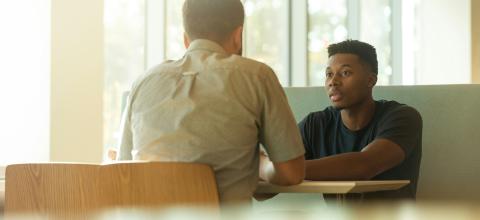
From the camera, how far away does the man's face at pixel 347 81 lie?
10.7 feet

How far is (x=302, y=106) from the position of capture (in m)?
3.60

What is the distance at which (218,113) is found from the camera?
203cm

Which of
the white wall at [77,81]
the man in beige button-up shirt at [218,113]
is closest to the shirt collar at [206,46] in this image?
the man in beige button-up shirt at [218,113]

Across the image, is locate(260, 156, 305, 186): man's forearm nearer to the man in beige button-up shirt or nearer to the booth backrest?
the man in beige button-up shirt

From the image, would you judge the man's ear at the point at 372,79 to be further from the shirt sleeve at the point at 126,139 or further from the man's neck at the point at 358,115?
the shirt sleeve at the point at 126,139

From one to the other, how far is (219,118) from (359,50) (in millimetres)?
1477

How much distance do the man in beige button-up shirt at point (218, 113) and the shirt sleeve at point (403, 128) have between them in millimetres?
882

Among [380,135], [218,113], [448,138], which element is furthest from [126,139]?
[448,138]

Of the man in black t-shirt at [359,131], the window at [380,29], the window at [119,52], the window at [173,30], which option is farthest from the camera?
the window at [380,29]

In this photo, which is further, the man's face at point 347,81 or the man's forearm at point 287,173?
the man's face at point 347,81

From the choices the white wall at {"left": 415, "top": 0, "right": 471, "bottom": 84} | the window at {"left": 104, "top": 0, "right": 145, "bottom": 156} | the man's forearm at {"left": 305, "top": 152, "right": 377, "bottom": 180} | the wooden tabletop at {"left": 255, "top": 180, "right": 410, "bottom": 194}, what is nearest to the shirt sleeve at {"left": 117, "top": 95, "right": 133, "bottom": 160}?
the wooden tabletop at {"left": 255, "top": 180, "right": 410, "bottom": 194}

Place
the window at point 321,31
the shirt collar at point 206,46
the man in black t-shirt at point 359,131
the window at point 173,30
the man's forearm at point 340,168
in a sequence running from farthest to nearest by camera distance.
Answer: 1. the window at point 321,31
2. the window at point 173,30
3. the man in black t-shirt at point 359,131
4. the man's forearm at point 340,168
5. the shirt collar at point 206,46

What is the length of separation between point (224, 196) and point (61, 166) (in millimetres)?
492

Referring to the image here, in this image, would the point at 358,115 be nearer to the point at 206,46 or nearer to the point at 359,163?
the point at 359,163
